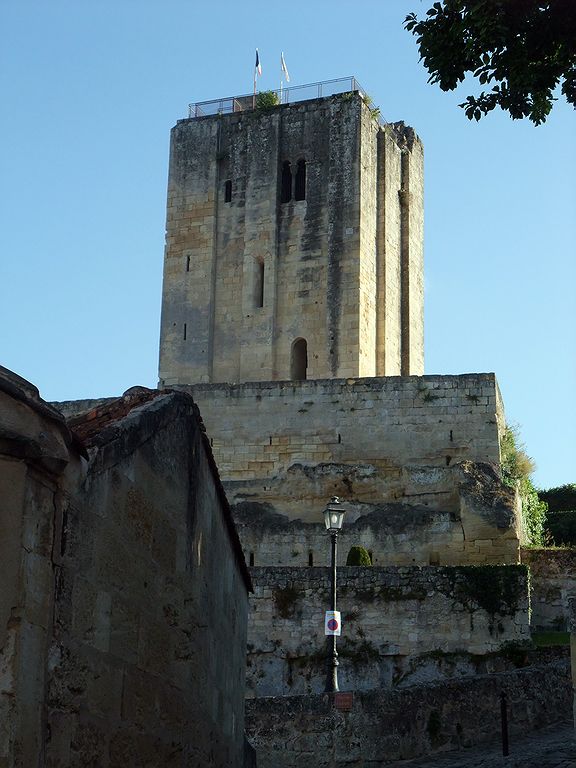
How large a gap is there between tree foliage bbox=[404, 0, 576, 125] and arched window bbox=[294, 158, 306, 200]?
29.8 metres

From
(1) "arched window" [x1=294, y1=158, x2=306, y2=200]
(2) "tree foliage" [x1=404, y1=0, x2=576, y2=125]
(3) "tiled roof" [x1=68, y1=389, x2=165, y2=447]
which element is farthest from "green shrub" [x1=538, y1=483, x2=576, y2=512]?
(3) "tiled roof" [x1=68, y1=389, x2=165, y2=447]

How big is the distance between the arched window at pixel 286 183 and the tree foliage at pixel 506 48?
29.8 meters

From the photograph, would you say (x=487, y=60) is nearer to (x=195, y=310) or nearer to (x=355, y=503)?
(x=355, y=503)

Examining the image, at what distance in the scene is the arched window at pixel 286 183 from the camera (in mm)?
40344

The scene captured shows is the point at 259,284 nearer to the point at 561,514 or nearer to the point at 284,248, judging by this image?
the point at 284,248

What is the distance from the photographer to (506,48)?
410 inches

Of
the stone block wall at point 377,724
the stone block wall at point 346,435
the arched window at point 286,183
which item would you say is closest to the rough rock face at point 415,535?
the stone block wall at point 346,435

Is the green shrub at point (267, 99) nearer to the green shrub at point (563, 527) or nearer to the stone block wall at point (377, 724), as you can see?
the green shrub at point (563, 527)

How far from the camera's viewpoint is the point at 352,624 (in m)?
23.5

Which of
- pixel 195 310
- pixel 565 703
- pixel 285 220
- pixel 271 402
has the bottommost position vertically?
A: pixel 565 703

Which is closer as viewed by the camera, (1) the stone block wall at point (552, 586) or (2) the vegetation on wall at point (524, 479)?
(1) the stone block wall at point (552, 586)

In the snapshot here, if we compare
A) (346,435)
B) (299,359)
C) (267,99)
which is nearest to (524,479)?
(346,435)

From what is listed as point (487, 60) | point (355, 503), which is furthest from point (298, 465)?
point (487, 60)

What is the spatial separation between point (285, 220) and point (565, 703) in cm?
2522
